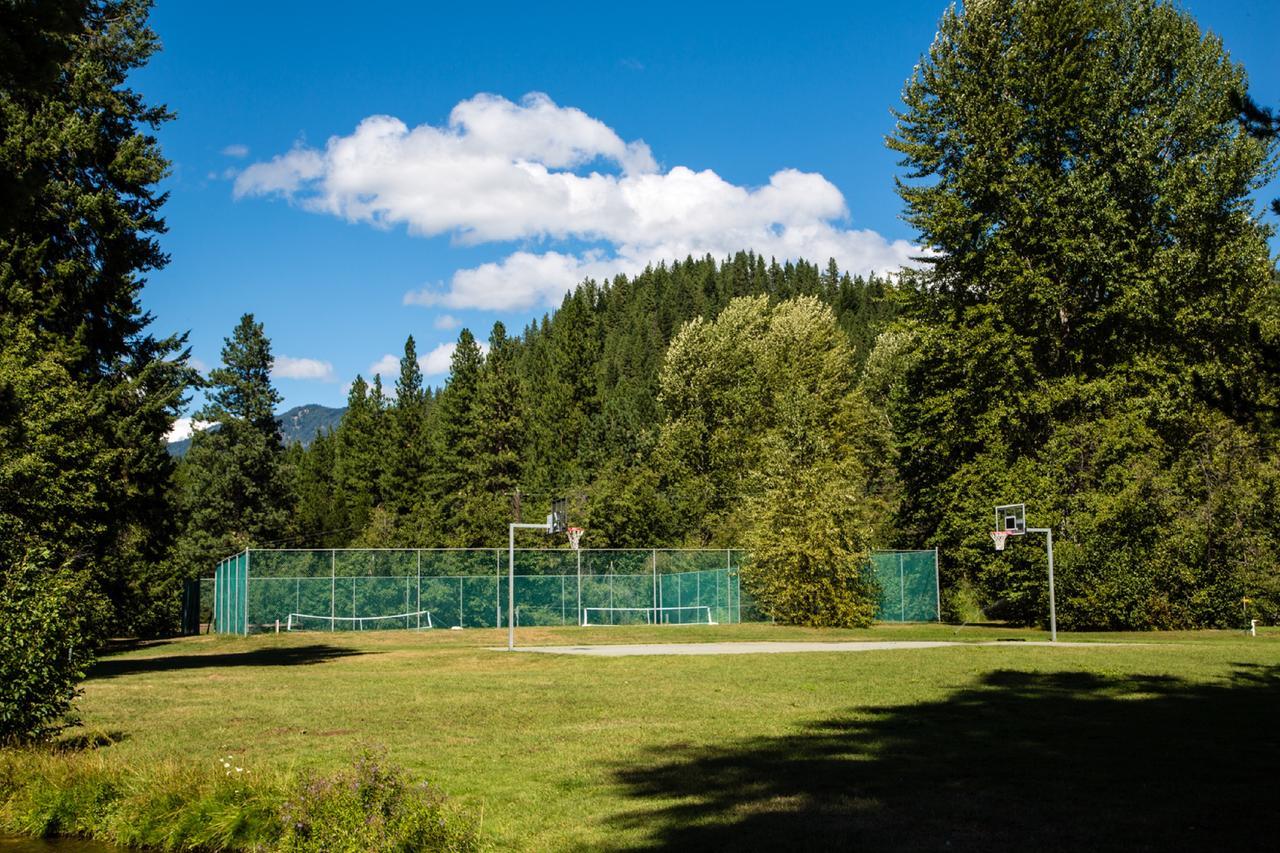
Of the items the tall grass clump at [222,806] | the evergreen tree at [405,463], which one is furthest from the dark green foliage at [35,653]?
the evergreen tree at [405,463]

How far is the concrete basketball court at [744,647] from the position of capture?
84.7 ft

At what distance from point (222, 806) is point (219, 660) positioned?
18761 mm

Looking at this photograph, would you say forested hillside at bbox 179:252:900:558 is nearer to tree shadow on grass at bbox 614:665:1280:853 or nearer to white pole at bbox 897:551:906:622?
white pole at bbox 897:551:906:622

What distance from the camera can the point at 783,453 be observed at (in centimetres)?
4100

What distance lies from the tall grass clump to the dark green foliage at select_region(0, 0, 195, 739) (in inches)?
315

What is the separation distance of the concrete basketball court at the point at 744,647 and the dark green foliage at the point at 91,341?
11686 millimetres

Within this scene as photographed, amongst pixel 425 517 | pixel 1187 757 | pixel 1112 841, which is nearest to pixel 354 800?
pixel 1112 841

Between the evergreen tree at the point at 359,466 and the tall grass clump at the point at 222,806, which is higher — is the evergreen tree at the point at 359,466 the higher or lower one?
the higher one

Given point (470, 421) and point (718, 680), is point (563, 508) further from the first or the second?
point (470, 421)

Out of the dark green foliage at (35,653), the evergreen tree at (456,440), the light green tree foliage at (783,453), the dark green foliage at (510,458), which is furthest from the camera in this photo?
the evergreen tree at (456,440)

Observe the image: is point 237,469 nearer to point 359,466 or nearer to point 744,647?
point 359,466

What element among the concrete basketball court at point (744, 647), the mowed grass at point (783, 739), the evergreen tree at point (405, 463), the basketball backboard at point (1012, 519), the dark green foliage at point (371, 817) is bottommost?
the concrete basketball court at point (744, 647)

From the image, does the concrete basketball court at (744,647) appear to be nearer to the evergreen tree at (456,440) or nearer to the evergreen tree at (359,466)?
the evergreen tree at (456,440)

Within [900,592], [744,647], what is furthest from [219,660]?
[900,592]
